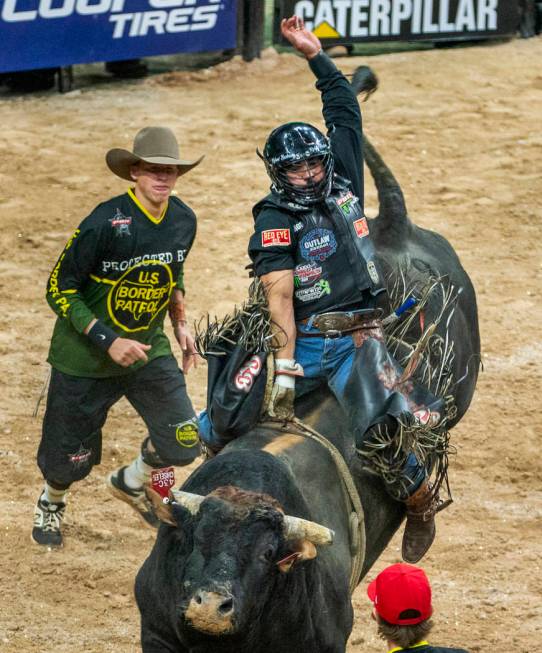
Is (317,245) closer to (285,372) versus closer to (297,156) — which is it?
(297,156)

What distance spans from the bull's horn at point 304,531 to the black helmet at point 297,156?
157 cm

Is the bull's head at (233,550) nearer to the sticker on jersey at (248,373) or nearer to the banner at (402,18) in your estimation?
Answer: the sticker on jersey at (248,373)

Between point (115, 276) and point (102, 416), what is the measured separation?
84 cm

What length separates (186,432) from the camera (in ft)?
22.3

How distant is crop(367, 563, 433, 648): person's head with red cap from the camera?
4727mm

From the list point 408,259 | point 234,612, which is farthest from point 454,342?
point 234,612

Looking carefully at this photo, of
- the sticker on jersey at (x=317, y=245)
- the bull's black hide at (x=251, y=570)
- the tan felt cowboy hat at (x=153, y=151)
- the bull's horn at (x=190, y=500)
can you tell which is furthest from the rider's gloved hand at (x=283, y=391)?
the tan felt cowboy hat at (x=153, y=151)

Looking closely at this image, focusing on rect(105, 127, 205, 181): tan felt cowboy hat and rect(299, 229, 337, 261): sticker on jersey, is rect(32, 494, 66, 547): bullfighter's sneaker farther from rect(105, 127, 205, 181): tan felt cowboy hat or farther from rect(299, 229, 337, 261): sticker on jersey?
rect(299, 229, 337, 261): sticker on jersey

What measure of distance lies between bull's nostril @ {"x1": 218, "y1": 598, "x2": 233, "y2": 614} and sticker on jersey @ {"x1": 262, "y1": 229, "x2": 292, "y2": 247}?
1767 millimetres

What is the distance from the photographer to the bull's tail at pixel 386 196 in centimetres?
720

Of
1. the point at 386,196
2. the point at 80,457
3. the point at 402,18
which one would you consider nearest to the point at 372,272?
the point at 386,196

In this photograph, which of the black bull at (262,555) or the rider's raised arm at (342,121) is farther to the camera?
the rider's raised arm at (342,121)

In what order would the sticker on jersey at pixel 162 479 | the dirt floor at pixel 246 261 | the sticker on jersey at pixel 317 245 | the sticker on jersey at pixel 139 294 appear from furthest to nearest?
the sticker on jersey at pixel 162 479, the dirt floor at pixel 246 261, the sticker on jersey at pixel 139 294, the sticker on jersey at pixel 317 245

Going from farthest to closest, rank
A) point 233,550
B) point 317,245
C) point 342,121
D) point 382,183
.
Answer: point 382,183, point 342,121, point 317,245, point 233,550
